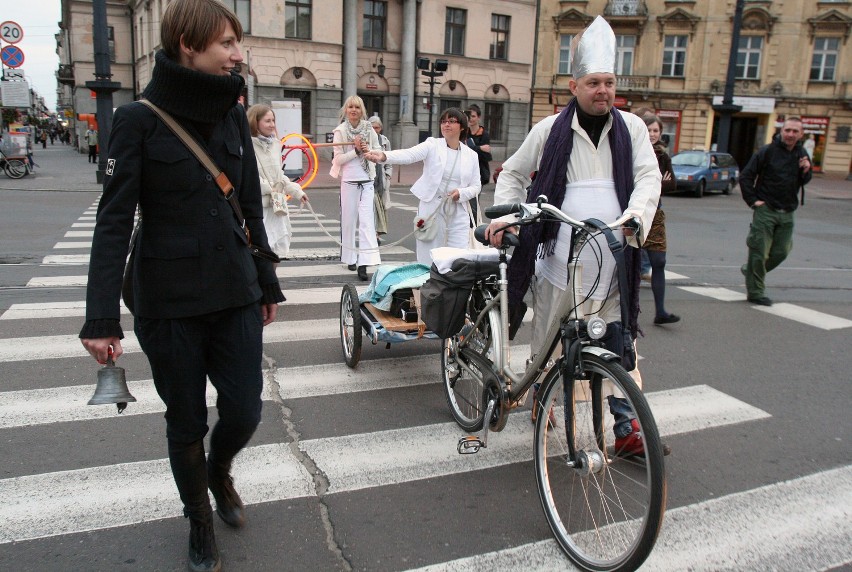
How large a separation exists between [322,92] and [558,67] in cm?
1580

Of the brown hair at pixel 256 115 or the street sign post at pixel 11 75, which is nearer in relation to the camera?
the brown hair at pixel 256 115

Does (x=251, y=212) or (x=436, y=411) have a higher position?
(x=251, y=212)

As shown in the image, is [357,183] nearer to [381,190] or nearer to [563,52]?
[381,190]

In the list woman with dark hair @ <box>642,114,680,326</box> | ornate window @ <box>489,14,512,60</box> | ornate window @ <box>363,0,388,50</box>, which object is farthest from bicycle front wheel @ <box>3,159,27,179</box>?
ornate window @ <box>489,14,512,60</box>

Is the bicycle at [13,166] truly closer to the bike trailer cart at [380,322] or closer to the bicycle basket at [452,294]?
the bike trailer cart at [380,322]

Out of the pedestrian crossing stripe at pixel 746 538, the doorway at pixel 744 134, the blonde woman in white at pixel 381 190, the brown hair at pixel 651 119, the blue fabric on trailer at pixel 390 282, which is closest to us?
the pedestrian crossing stripe at pixel 746 538

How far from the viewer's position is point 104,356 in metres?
2.57

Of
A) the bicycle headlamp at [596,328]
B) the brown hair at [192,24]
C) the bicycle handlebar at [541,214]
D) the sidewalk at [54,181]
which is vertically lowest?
the sidewalk at [54,181]

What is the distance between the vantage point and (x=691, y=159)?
86.1 feet

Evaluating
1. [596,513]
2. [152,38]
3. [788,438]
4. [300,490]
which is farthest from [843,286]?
[152,38]

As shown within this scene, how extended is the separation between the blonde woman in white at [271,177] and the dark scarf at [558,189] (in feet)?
12.0

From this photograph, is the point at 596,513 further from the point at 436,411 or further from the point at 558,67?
the point at 558,67

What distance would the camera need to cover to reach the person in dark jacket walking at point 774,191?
299 inches

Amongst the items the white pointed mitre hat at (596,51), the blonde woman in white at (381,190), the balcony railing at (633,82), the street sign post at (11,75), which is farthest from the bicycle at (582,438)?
the balcony railing at (633,82)
